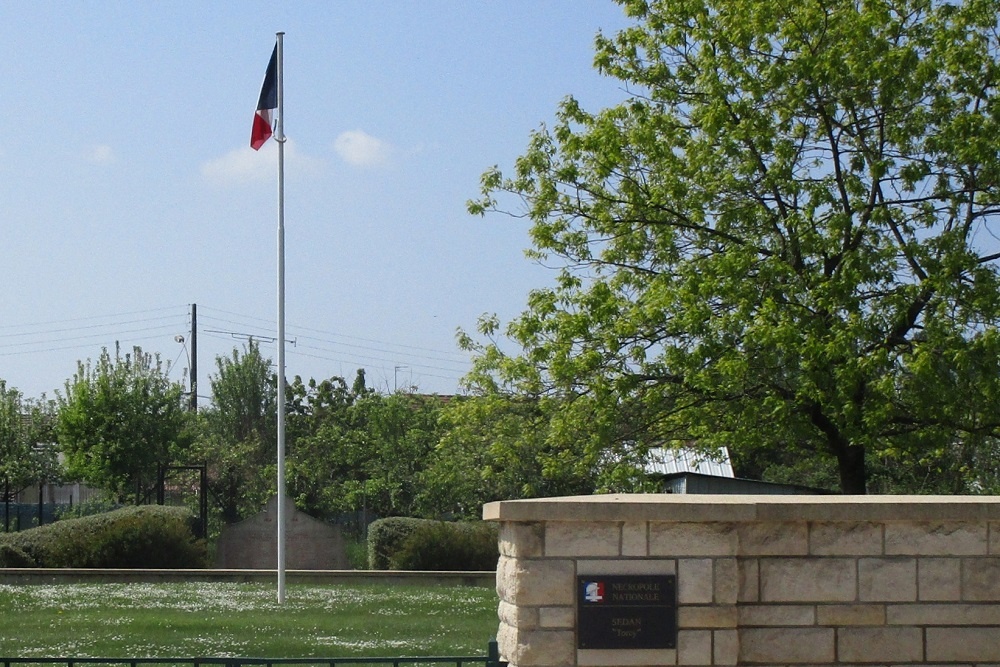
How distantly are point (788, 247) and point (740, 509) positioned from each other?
11.3m

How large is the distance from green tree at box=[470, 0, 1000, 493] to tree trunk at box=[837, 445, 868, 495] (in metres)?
0.04

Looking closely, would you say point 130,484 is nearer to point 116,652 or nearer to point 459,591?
point 459,591

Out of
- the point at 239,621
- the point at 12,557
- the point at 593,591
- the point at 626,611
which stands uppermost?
the point at 593,591

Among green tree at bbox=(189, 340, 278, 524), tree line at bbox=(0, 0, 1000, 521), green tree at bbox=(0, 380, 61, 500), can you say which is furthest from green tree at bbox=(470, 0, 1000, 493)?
green tree at bbox=(0, 380, 61, 500)

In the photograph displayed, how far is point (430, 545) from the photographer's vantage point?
24.6m

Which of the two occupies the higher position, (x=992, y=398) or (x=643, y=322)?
(x=643, y=322)

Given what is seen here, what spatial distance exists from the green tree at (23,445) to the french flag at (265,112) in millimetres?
20300

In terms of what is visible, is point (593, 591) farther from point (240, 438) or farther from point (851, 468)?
point (240, 438)

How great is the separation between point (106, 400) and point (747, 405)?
2421 centimetres

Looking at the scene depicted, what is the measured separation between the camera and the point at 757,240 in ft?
57.5

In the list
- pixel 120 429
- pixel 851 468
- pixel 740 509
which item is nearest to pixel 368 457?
pixel 120 429

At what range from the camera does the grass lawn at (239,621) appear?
13.6m

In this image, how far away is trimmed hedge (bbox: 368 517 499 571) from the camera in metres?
24.5

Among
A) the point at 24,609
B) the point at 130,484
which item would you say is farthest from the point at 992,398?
the point at 130,484
